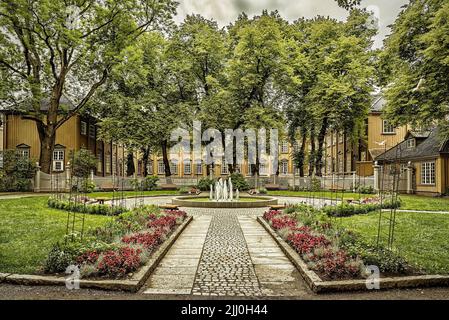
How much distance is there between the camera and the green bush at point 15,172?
2484 cm

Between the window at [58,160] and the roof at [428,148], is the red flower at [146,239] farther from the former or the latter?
the window at [58,160]

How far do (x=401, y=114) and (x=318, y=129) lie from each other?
15.3 meters

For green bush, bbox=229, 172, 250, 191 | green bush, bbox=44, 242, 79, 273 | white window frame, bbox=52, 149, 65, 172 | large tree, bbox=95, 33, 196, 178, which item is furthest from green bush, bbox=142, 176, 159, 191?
green bush, bbox=44, 242, 79, 273

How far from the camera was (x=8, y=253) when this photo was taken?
6.85m

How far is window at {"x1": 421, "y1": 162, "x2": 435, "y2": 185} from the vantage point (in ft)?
80.7

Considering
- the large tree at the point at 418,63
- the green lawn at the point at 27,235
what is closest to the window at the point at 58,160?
the green lawn at the point at 27,235

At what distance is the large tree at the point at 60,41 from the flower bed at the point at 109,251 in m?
18.4

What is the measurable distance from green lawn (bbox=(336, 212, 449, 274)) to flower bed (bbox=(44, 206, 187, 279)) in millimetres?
5046

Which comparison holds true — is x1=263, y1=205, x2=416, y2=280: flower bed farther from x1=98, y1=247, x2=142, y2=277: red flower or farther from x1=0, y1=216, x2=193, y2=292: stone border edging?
x1=98, y1=247, x2=142, y2=277: red flower

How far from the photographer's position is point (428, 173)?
2512cm

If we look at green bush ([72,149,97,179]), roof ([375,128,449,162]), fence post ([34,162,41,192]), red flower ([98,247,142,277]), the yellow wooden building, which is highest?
the yellow wooden building

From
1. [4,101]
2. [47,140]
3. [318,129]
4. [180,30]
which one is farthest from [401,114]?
[4,101]

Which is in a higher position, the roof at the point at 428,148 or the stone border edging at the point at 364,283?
the roof at the point at 428,148
